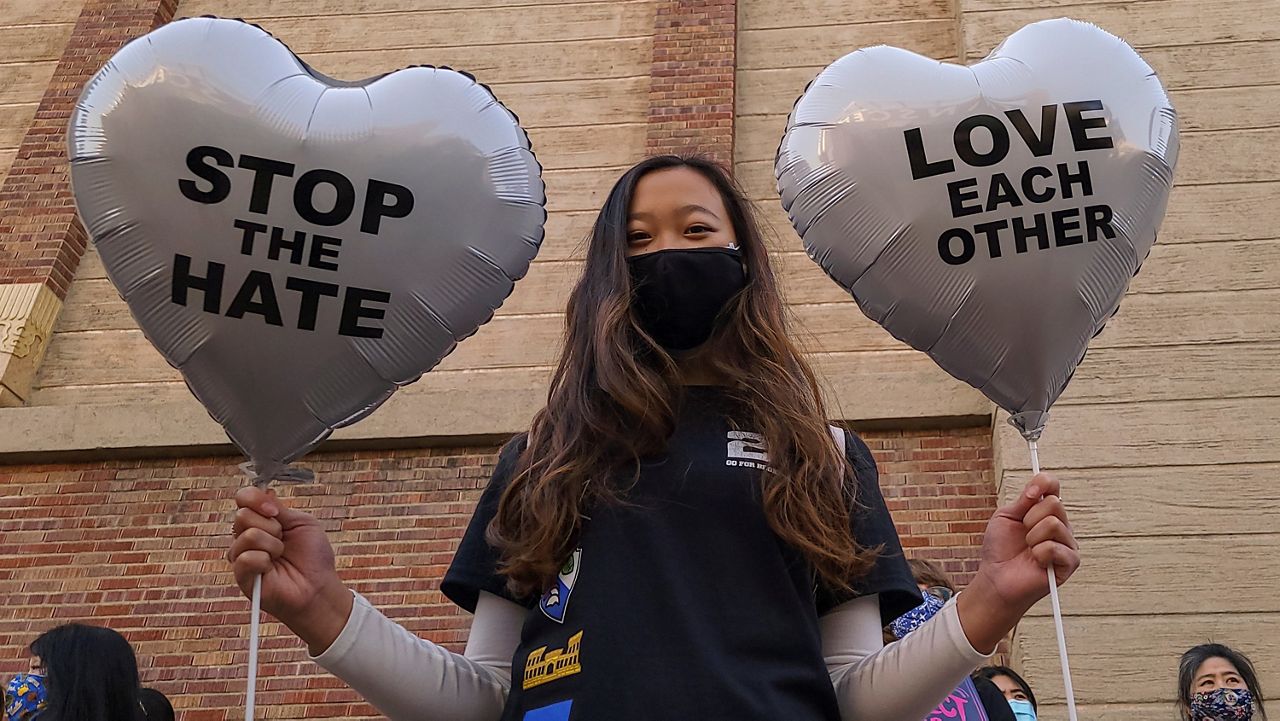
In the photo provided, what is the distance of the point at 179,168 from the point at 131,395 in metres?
5.82

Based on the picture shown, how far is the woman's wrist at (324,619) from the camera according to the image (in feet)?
6.18

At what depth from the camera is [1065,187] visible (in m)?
2.29

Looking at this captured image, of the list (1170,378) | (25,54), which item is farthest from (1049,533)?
(25,54)

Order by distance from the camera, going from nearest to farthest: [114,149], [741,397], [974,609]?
[974,609]
[741,397]
[114,149]

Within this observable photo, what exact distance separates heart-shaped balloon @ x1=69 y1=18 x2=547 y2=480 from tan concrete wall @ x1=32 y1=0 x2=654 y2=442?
4607 mm

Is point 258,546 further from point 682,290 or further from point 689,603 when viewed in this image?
point 682,290

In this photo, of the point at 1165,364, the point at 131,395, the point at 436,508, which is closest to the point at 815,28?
the point at 1165,364

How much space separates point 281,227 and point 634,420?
67 centimetres

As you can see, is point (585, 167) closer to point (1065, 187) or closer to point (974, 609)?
point (1065, 187)

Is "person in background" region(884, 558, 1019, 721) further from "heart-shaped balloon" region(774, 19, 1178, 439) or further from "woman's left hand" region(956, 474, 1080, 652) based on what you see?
"woman's left hand" region(956, 474, 1080, 652)

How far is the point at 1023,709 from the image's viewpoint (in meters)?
Result: 4.60

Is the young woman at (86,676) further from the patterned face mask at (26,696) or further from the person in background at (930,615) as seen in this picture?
the person in background at (930,615)

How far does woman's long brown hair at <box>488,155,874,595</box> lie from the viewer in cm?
189

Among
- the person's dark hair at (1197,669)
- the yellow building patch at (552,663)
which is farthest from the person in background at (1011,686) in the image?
the yellow building patch at (552,663)
